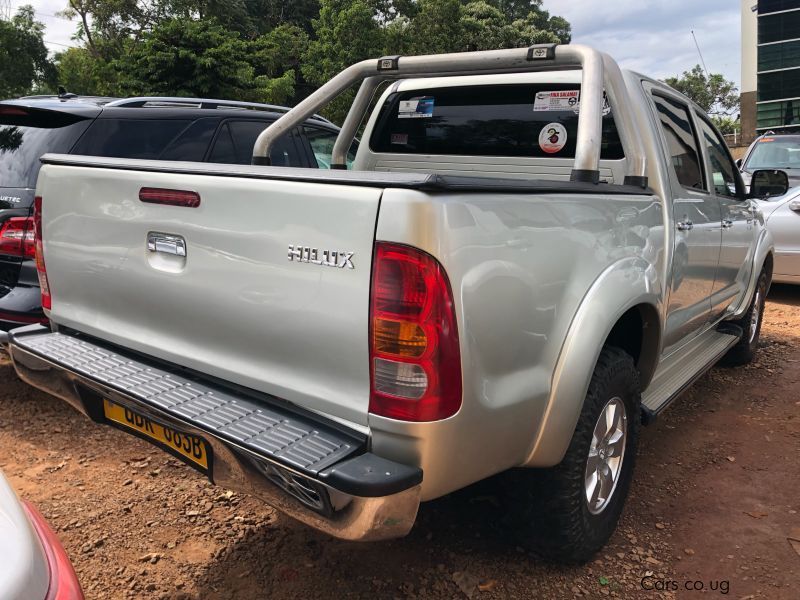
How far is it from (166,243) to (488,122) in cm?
188

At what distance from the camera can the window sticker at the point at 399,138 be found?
3.85m

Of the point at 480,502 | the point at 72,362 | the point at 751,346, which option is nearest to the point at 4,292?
the point at 72,362

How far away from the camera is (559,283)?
2191 mm

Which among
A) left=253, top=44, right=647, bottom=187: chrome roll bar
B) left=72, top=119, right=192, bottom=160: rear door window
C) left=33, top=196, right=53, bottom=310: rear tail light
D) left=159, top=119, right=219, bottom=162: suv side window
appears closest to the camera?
left=253, top=44, right=647, bottom=187: chrome roll bar

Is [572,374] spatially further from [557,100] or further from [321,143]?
[321,143]

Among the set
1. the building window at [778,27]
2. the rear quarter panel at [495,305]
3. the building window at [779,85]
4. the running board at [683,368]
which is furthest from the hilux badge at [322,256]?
the building window at [778,27]

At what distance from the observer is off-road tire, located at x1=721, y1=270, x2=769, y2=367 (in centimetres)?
496

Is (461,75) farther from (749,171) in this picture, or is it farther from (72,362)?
(749,171)

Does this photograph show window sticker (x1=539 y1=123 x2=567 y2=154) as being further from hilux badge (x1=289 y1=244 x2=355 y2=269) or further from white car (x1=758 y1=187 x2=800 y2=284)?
white car (x1=758 y1=187 x2=800 y2=284)

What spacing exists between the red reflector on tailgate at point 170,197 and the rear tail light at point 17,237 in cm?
173

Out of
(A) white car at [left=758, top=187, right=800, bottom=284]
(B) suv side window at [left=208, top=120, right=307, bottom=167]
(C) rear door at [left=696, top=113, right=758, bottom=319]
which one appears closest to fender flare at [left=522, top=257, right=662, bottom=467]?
(C) rear door at [left=696, top=113, right=758, bottom=319]

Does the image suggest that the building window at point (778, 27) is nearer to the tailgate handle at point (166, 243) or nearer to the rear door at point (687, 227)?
the rear door at point (687, 227)

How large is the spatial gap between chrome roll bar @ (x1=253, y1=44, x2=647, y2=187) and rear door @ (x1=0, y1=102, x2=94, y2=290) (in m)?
1.42

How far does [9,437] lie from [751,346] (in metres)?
4.98
